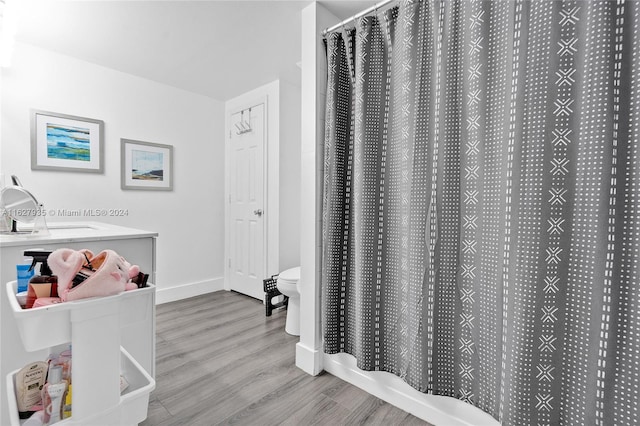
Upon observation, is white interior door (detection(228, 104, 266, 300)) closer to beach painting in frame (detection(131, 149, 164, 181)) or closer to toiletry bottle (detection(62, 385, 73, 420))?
beach painting in frame (detection(131, 149, 164, 181))

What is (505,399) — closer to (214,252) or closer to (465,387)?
(465,387)

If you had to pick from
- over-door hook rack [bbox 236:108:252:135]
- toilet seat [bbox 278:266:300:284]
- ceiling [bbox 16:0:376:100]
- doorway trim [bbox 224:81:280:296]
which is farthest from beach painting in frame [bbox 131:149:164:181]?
toilet seat [bbox 278:266:300:284]

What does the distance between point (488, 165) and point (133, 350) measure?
183 cm

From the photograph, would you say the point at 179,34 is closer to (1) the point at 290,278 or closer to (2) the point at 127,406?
(1) the point at 290,278

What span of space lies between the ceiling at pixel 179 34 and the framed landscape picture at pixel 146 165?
71cm

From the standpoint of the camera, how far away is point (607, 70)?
92 centimetres

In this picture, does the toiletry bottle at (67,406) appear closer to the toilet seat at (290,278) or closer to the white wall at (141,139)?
the toilet seat at (290,278)

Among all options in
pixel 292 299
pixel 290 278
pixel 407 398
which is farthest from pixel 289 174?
pixel 407 398

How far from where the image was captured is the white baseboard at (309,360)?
189 cm

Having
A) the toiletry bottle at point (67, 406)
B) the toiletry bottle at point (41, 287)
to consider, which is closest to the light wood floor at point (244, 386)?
the toiletry bottle at point (67, 406)

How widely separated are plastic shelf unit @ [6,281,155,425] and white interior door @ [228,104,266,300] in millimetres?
2425

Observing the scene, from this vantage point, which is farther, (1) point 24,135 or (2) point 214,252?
(2) point 214,252

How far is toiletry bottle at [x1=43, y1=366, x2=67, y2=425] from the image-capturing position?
870 mm

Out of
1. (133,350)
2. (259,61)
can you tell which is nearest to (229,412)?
(133,350)
